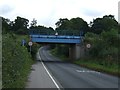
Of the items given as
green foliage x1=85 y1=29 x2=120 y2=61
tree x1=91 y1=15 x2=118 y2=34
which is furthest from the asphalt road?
tree x1=91 y1=15 x2=118 y2=34

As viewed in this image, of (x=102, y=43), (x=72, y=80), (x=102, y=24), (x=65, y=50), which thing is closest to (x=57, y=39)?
(x=102, y=43)

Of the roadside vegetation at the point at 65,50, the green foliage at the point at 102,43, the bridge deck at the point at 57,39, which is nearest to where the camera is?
the roadside vegetation at the point at 65,50

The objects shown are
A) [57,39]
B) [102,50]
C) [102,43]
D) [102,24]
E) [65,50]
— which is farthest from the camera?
[102,24]

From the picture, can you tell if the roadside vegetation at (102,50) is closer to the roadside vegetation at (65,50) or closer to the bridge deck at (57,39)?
the roadside vegetation at (65,50)

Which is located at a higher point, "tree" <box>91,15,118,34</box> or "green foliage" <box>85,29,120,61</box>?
"tree" <box>91,15,118,34</box>

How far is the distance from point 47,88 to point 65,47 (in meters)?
71.1

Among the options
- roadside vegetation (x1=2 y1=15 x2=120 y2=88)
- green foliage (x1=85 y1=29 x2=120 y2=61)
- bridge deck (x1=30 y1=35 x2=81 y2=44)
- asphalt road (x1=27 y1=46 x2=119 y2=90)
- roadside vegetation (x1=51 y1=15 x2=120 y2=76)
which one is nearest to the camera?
roadside vegetation (x1=2 y1=15 x2=120 y2=88)

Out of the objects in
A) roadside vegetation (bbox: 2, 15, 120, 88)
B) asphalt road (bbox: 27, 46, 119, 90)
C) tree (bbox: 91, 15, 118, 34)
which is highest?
tree (bbox: 91, 15, 118, 34)

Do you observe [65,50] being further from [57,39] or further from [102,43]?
[102,43]

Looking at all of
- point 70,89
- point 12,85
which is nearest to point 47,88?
point 70,89

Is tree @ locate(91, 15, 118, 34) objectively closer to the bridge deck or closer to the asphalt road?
the bridge deck

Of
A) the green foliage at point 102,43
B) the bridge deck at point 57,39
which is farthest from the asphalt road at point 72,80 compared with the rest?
the bridge deck at point 57,39

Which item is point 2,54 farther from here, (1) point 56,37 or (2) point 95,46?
(1) point 56,37

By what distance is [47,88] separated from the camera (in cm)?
1991
